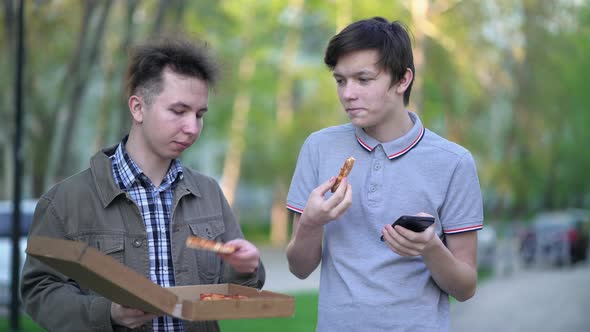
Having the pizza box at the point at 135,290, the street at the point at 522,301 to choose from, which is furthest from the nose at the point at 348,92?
the street at the point at 522,301

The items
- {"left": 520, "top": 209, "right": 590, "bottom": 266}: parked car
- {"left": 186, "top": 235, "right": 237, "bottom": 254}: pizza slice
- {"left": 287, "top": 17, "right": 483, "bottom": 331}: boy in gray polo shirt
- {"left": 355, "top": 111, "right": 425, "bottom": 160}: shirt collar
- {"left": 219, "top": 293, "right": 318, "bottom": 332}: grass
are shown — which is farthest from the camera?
{"left": 520, "top": 209, "right": 590, "bottom": 266}: parked car

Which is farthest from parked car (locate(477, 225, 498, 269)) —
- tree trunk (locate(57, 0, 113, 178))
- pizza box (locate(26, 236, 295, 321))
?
pizza box (locate(26, 236, 295, 321))

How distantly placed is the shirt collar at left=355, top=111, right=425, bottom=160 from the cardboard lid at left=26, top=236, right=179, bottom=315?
1.12 meters

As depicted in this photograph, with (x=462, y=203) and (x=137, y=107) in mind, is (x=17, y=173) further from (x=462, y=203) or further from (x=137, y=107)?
(x=462, y=203)

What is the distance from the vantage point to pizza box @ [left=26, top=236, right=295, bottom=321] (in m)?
2.81

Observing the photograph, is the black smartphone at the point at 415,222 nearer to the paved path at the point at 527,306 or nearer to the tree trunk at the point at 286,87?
the paved path at the point at 527,306

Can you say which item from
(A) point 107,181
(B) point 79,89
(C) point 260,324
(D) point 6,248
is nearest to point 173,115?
(A) point 107,181

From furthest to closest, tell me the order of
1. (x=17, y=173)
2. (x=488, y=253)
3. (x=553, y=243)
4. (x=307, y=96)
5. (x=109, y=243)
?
(x=307, y=96) → (x=553, y=243) → (x=488, y=253) → (x=17, y=173) → (x=109, y=243)

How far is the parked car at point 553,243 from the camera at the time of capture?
2672 cm

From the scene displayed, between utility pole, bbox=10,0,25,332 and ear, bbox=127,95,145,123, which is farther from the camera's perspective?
utility pole, bbox=10,0,25,332

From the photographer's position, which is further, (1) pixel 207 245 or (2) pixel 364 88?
(2) pixel 364 88

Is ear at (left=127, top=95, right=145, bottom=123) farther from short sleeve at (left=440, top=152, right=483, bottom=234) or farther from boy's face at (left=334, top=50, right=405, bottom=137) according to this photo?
short sleeve at (left=440, top=152, right=483, bottom=234)

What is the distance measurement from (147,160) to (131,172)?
77 millimetres

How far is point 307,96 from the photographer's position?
1340 inches
